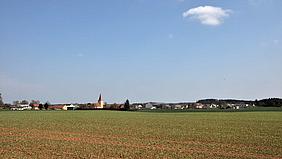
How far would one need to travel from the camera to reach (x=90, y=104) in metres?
170

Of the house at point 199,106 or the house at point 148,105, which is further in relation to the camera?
the house at point 148,105

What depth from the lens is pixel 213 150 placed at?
58.2 ft

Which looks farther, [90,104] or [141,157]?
[90,104]

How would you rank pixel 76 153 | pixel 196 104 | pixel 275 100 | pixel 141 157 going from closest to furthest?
1. pixel 141 157
2. pixel 76 153
3. pixel 275 100
4. pixel 196 104

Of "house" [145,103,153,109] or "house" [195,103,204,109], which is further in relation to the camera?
"house" [145,103,153,109]

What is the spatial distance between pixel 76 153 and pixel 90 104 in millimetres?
156057

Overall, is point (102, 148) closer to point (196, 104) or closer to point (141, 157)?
point (141, 157)

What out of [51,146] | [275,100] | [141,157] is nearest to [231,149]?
[141,157]

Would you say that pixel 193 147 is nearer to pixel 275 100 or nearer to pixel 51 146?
pixel 51 146

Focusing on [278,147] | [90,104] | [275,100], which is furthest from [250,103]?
[278,147]

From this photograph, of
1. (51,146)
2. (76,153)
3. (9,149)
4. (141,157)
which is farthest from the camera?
(51,146)

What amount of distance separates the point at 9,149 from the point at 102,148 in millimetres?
4693

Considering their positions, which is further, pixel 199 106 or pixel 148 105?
pixel 148 105

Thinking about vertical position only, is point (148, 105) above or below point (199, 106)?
above
